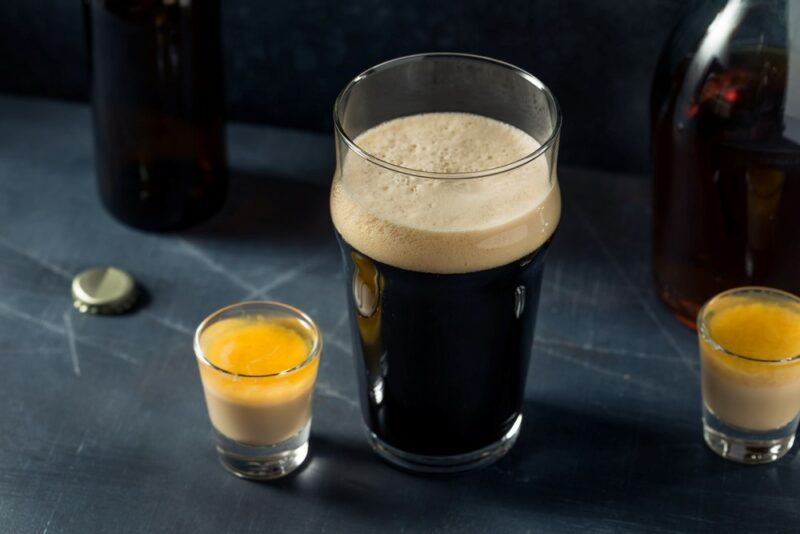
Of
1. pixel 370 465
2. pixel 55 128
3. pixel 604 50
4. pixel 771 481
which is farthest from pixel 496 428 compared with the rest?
pixel 55 128

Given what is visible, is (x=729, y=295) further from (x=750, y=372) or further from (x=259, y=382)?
(x=259, y=382)

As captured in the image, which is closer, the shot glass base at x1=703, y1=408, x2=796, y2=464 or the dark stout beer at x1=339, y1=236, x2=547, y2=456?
the dark stout beer at x1=339, y1=236, x2=547, y2=456

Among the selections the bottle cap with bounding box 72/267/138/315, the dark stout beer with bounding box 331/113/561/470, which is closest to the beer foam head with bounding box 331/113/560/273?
the dark stout beer with bounding box 331/113/561/470

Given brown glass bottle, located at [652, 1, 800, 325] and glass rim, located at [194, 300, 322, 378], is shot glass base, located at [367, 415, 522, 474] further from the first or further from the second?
brown glass bottle, located at [652, 1, 800, 325]

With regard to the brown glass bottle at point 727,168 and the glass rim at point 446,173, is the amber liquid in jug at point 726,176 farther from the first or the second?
the glass rim at point 446,173

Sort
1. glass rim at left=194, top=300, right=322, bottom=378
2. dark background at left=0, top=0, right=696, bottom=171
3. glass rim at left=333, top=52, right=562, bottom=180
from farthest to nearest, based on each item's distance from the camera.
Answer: dark background at left=0, top=0, right=696, bottom=171 < glass rim at left=194, top=300, right=322, bottom=378 < glass rim at left=333, top=52, right=562, bottom=180

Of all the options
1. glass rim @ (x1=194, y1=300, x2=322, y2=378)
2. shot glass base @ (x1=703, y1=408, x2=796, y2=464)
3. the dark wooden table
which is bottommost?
the dark wooden table

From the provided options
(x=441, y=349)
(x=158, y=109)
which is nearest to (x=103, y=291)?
(x=158, y=109)
